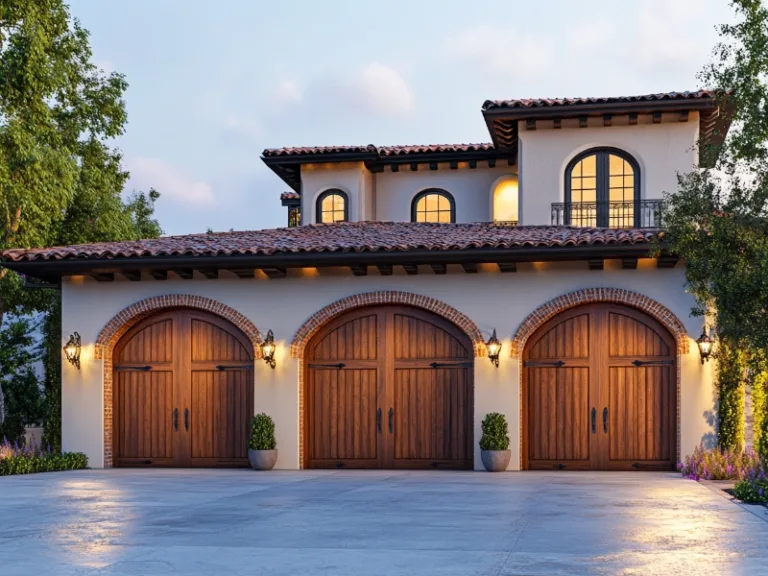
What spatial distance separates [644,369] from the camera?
18.4m

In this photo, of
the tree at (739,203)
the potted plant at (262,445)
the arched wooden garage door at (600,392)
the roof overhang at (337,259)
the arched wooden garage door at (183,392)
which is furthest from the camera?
the arched wooden garage door at (183,392)

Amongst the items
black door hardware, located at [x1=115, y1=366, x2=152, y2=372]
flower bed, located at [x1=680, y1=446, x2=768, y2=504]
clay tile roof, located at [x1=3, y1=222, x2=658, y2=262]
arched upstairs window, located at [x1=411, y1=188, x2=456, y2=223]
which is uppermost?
arched upstairs window, located at [x1=411, y1=188, x2=456, y2=223]

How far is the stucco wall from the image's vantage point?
18047 millimetres

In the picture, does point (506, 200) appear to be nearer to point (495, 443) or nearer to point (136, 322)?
point (495, 443)

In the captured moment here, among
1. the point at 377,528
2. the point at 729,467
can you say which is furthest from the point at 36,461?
the point at 729,467

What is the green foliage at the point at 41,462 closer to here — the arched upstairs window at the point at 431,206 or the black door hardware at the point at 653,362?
the arched upstairs window at the point at 431,206

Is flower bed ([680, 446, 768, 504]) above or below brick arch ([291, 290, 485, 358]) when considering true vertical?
below

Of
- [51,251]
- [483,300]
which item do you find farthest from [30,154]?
[483,300]

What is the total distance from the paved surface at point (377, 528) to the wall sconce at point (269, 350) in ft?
12.1

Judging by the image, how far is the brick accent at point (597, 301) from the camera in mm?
18016

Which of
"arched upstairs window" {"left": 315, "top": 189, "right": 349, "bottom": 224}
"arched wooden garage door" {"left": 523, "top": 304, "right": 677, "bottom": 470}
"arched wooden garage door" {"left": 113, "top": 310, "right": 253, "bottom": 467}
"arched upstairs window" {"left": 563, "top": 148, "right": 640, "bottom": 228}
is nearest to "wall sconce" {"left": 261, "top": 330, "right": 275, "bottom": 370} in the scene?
"arched wooden garage door" {"left": 113, "top": 310, "right": 253, "bottom": 467}

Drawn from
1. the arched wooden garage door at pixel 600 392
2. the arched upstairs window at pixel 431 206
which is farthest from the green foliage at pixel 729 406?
the arched upstairs window at pixel 431 206

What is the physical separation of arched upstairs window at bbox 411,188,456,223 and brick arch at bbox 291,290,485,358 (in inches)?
283

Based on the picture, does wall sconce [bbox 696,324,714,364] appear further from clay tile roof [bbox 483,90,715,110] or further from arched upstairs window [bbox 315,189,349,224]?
arched upstairs window [bbox 315,189,349,224]
